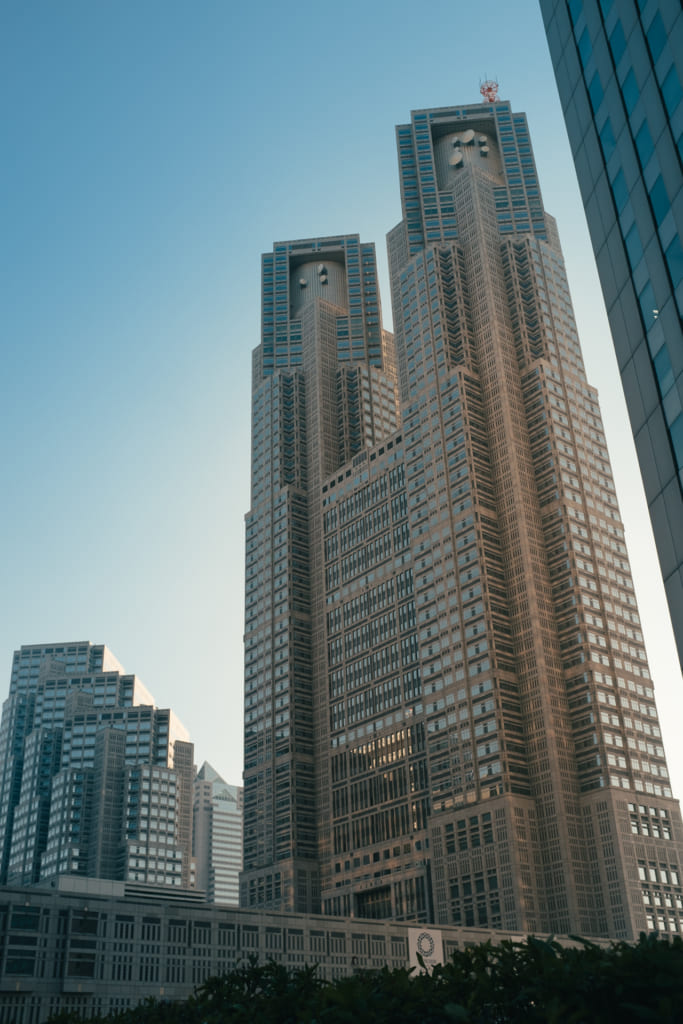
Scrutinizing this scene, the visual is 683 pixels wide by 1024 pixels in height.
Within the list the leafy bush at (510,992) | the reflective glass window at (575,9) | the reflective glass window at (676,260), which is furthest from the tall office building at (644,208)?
the leafy bush at (510,992)

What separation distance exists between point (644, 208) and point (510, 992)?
4074cm

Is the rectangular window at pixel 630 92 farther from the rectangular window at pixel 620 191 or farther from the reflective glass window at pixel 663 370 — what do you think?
the reflective glass window at pixel 663 370

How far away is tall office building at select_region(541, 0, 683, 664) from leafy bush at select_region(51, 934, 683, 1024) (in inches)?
935

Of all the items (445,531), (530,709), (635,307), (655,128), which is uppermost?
(445,531)

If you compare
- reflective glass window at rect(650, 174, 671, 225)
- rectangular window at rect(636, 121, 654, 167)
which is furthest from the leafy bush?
rectangular window at rect(636, 121, 654, 167)

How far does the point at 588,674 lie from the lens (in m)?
178

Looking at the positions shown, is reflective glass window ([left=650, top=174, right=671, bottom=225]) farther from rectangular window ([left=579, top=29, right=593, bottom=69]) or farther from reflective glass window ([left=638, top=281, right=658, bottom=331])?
rectangular window ([left=579, top=29, right=593, bottom=69])

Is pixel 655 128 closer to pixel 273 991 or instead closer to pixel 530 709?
pixel 273 991

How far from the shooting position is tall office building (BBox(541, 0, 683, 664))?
48.2 m

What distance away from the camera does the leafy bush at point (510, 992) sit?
69.4 ft

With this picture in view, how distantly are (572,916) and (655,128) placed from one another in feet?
455

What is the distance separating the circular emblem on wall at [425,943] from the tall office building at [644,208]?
3653 inches

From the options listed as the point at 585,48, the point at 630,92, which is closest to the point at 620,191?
the point at 630,92

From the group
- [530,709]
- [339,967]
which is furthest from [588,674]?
[339,967]
